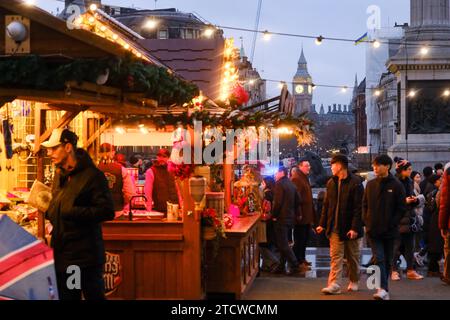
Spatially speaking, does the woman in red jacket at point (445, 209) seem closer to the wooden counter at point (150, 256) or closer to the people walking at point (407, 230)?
the people walking at point (407, 230)

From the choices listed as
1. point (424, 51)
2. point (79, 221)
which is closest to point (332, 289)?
point (79, 221)

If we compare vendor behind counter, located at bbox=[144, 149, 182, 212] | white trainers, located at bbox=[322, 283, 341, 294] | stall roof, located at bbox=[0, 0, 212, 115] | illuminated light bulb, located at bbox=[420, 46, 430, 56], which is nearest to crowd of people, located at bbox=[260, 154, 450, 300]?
white trainers, located at bbox=[322, 283, 341, 294]

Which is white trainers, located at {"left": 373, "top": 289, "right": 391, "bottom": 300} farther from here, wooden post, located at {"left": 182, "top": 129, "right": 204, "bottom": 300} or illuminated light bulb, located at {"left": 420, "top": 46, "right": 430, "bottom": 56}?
illuminated light bulb, located at {"left": 420, "top": 46, "right": 430, "bottom": 56}

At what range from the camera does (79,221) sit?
646cm

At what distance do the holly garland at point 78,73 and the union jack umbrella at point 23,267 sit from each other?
1783 millimetres

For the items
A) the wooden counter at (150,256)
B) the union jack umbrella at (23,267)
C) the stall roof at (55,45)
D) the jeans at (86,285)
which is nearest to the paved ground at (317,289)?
the wooden counter at (150,256)

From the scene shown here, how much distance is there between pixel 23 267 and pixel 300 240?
9.07 metres

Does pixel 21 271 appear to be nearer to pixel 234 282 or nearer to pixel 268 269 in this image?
pixel 234 282

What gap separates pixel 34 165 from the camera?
38.7 feet

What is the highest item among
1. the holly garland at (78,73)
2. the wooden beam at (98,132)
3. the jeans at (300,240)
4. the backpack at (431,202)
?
the holly garland at (78,73)

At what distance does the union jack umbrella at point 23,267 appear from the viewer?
482 centimetres

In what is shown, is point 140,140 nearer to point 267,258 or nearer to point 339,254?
point 267,258
